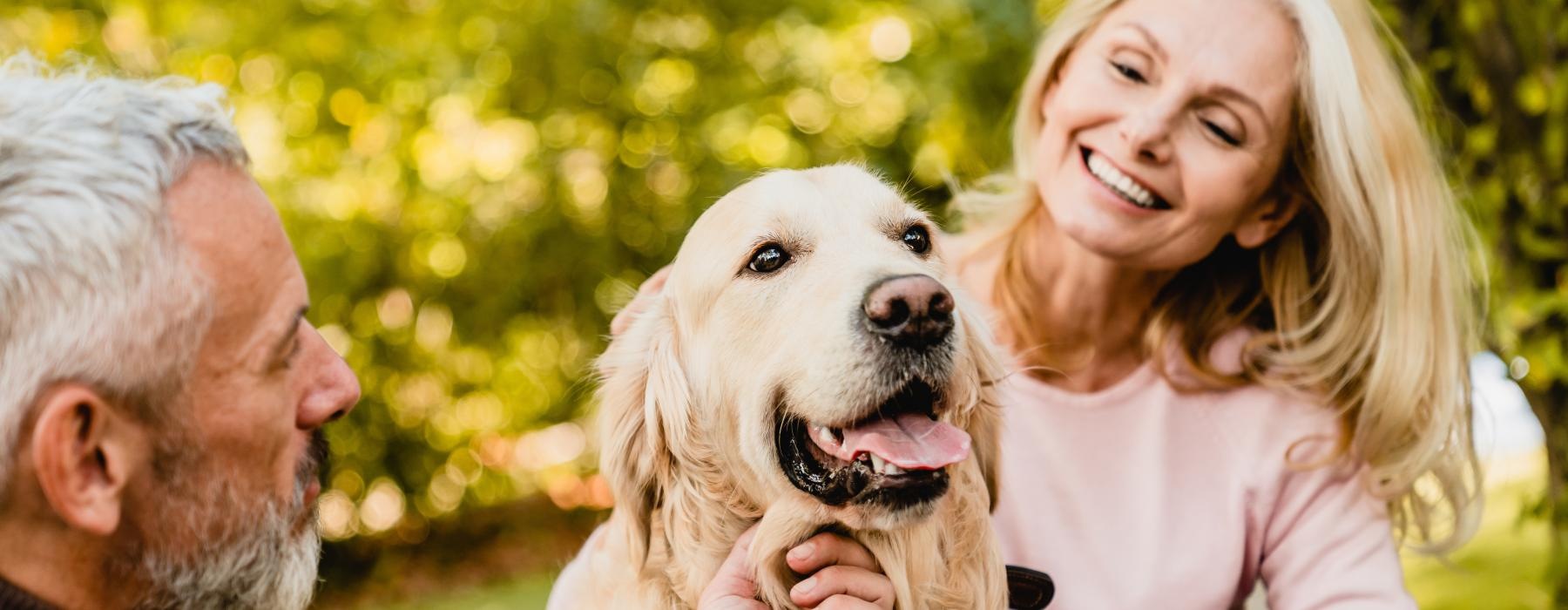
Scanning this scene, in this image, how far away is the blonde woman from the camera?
246 cm

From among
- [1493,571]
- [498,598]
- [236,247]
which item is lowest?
[498,598]

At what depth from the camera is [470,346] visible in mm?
6395

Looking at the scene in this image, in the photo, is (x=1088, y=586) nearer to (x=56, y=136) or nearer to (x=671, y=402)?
(x=671, y=402)

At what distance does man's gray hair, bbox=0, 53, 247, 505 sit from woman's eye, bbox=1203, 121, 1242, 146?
74.1 inches

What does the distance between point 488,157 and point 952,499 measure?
424 centimetres

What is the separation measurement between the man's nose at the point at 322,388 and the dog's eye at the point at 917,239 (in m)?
0.96

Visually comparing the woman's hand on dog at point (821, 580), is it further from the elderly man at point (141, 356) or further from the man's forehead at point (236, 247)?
the man's forehead at point (236, 247)

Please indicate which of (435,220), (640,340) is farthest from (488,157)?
(640,340)

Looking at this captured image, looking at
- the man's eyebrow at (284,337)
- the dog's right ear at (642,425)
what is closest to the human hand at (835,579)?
the dog's right ear at (642,425)

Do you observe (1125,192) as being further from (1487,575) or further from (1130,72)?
(1487,575)

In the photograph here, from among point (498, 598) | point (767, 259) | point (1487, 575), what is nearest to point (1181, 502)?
point (767, 259)

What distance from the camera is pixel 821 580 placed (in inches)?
75.7

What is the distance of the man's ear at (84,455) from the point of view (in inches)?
52.1

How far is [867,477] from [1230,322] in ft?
4.35
